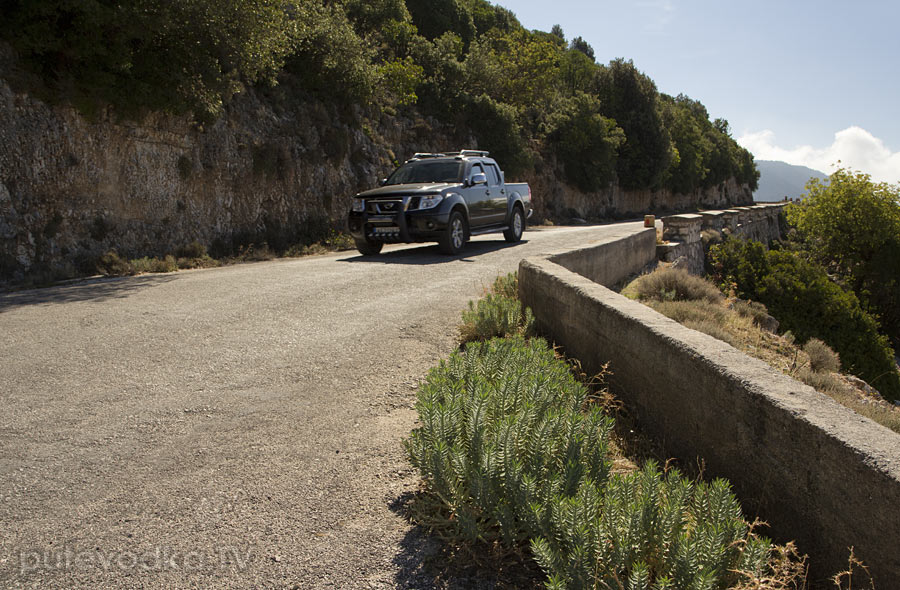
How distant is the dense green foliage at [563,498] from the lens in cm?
236

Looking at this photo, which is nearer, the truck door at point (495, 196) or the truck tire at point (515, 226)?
the truck door at point (495, 196)

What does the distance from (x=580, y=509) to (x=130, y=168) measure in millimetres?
14657

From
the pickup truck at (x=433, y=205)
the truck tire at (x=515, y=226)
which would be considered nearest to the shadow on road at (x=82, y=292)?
the pickup truck at (x=433, y=205)

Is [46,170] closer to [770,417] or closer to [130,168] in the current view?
[130,168]

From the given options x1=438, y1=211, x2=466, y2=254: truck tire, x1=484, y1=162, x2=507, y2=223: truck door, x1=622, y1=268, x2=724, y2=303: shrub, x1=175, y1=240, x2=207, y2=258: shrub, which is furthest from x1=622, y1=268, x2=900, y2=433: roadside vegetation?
x1=175, y1=240, x2=207, y2=258: shrub

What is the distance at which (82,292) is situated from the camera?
28.2 ft

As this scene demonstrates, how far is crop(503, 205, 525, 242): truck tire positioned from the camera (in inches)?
605

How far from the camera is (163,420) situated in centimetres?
405

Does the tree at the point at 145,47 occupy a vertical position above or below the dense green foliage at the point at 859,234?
above

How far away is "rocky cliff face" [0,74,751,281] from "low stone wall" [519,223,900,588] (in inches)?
Result: 433

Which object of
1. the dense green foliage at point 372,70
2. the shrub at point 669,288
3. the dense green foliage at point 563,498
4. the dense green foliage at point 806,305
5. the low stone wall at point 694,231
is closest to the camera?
the dense green foliage at point 563,498

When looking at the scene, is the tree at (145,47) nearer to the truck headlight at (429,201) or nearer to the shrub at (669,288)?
the truck headlight at (429,201)

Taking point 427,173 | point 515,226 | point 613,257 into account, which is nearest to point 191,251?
point 427,173

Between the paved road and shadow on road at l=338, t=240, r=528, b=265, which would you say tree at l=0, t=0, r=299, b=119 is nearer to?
shadow on road at l=338, t=240, r=528, b=265
